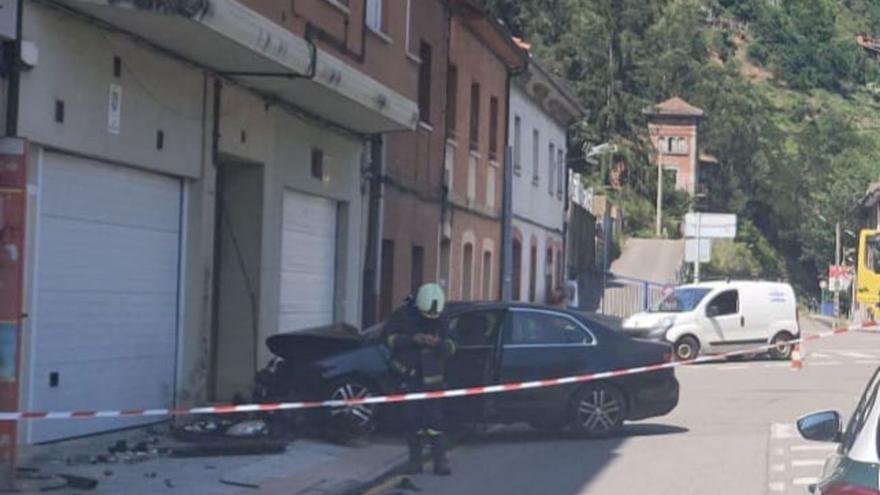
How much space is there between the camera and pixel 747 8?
156 meters

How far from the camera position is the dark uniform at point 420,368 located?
43.7 ft

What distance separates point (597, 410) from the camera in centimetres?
1656

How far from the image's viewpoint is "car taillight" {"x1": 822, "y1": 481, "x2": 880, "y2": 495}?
503cm

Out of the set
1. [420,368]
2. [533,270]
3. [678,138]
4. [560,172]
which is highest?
[678,138]

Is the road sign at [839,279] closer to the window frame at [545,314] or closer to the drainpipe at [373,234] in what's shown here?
the drainpipe at [373,234]

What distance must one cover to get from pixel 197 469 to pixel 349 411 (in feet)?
8.78

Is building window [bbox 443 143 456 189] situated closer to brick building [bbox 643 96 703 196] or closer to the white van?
the white van

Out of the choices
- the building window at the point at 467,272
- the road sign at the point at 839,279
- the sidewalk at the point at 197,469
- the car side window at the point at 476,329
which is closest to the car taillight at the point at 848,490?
the sidewalk at the point at 197,469

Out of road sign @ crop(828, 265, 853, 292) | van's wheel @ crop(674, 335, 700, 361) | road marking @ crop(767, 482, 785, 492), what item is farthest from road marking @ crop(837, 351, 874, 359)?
road sign @ crop(828, 265, 853, 292)

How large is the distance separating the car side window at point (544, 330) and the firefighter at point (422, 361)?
9.39ft

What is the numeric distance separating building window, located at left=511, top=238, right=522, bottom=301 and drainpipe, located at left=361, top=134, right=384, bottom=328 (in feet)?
43.6

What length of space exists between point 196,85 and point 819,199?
90.5 m

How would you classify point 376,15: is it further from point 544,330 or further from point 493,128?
point 493,128

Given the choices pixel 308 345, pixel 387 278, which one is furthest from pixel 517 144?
pixel 308 345
